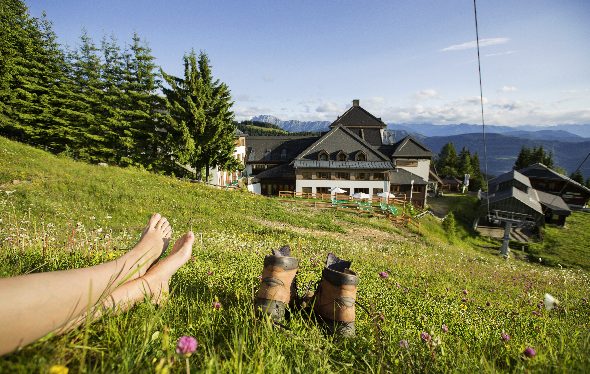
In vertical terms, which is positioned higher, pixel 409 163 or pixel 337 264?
pixel 409 163

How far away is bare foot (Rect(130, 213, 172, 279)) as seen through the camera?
2187 mm

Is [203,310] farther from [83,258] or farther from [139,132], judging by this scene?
[139,132]

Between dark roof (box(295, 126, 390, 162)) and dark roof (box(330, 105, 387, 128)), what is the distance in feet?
37.7

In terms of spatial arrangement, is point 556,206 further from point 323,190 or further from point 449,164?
point 449,164

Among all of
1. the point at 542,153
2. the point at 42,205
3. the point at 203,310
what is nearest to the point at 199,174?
the point at 42,205

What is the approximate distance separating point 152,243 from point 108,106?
30.3 m

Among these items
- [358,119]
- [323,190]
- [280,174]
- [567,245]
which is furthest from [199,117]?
[567,245]

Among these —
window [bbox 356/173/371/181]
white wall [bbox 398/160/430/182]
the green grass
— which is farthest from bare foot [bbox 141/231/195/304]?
white wall [bbox 398/160/430/182]

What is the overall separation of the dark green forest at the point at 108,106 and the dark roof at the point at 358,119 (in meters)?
25.7

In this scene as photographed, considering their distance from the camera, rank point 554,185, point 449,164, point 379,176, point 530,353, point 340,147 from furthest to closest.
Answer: point 449,164, point 554,185, point 340,147, point 379,176, point 530,353

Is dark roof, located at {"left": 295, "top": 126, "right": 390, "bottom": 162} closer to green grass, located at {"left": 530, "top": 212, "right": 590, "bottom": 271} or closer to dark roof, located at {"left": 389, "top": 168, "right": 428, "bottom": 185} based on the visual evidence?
dark roof, located at {"left": 389, "top": 168, "right": 428, "bottom": 185}

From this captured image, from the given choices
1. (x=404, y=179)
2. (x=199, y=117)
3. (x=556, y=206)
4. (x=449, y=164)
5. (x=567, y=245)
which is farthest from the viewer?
(x=449, y=164)

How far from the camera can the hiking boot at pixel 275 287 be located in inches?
77.0

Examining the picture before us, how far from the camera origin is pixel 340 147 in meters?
35.0
